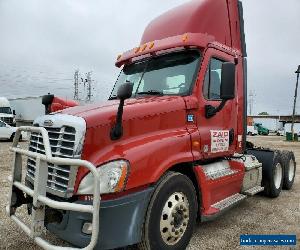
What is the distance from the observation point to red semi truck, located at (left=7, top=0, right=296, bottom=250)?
3297 millimetres

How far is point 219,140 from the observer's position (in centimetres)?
504

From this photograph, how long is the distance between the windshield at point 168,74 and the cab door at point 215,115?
0.60 ft

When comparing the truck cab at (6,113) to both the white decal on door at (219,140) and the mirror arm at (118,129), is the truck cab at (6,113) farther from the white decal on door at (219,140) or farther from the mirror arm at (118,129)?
the mirror arm at (118,129)

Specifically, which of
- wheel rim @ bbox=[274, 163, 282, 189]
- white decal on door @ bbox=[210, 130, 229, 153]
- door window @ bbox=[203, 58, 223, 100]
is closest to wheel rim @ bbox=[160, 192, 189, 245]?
white decal on door @ bbox=[210, 130, 229, 153]

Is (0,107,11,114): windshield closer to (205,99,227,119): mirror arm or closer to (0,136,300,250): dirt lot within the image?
(0,136,300,250): dirt lot

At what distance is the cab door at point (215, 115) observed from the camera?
4.66 metres

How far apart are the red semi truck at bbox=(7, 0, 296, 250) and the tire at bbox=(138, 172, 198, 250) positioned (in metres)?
0.01

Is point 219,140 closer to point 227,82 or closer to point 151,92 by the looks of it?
point 227,82

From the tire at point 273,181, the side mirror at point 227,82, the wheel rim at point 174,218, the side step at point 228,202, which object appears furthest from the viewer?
the tire at point 273,181

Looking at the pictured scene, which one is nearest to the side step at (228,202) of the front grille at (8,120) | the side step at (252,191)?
the side step at (252,191)

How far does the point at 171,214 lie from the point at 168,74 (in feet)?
6.66

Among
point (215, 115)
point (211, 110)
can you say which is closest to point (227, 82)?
point (211, 110)

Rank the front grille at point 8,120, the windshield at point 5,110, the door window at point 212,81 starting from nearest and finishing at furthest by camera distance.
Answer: the door window at point 212,81
the front grille at point 8,120
the windshield at point 5,110

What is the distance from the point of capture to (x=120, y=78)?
5.55m
